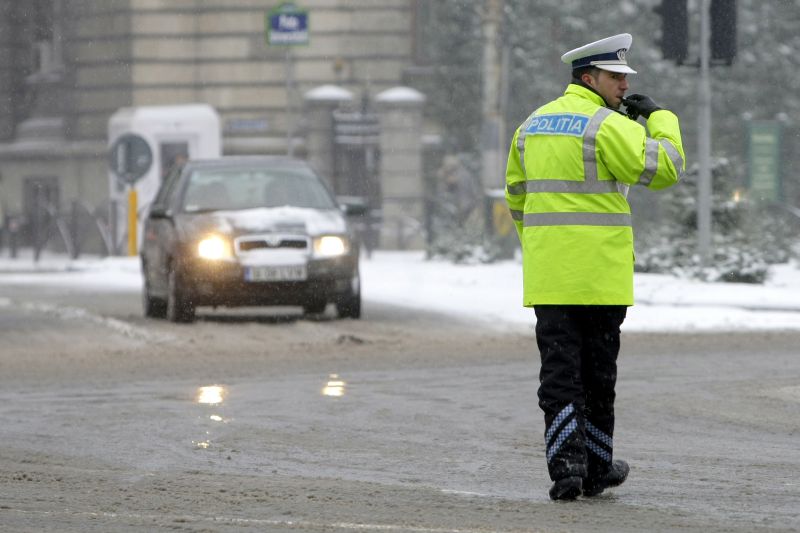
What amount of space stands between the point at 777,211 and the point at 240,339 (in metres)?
19.5

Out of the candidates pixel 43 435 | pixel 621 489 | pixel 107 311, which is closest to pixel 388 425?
pixel 43 435

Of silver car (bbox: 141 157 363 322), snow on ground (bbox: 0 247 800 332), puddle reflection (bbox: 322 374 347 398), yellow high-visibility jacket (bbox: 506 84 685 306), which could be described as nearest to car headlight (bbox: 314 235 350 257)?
silver car (bbox: 141 157 363 322)

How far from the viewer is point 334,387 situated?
38.2 ft

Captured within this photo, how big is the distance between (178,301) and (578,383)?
1004 cm

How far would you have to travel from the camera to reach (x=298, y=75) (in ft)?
123

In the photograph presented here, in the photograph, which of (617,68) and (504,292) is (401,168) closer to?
(504,292)

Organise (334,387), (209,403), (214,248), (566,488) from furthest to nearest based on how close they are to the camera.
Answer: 1. (214,248)
2. (334,387)
3. (209,403)
4. (566,488)

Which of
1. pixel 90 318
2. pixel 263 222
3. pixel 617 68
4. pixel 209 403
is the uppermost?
pixel 617 68

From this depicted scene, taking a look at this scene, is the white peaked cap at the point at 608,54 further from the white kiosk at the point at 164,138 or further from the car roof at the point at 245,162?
the white kiosk at the point at 164,138

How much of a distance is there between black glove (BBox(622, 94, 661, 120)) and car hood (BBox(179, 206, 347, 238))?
9.65m

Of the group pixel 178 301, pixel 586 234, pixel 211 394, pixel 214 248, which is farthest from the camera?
pixel 178 301

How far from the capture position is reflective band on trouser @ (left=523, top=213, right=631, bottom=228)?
7.32 m

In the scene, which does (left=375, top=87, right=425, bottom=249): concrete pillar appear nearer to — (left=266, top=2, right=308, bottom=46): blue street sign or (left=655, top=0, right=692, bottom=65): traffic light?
(left=266, top=2, right=308, bottom=46): blue street sign

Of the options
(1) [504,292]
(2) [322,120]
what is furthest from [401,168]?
(1) [504,292]
